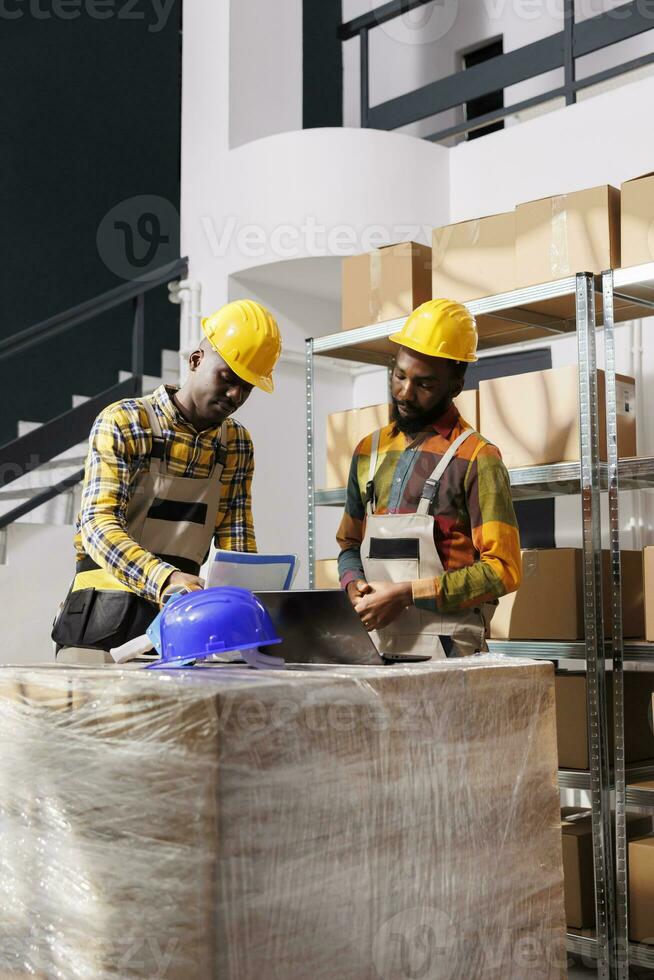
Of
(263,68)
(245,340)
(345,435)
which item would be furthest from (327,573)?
(263,68)

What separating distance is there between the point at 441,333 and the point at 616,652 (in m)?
1.21

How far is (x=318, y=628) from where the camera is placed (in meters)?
1.89

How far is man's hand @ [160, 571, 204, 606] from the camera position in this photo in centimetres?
238

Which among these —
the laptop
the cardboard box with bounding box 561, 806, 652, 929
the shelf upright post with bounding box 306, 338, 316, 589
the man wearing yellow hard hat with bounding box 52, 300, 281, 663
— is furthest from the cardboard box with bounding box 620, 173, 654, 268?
the laptop

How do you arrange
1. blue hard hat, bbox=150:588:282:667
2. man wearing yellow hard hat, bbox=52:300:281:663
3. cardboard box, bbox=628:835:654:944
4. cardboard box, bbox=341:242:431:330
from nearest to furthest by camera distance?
blue hard hat, bbox=150:588:282:667
man wearing yellow hard hat, bbox=52:300:281:663
cardboard box, bbox=628:835:654:944
cardboard box, bbox=341:242:431:330

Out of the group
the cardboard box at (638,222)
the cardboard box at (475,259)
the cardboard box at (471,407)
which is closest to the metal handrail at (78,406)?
the cardboard box at (475,259)

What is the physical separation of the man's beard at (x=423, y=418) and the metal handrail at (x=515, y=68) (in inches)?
123

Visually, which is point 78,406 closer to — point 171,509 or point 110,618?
point 171,509

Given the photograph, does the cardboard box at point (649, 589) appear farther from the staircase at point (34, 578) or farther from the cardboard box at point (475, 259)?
the staircase at point (34, 578)

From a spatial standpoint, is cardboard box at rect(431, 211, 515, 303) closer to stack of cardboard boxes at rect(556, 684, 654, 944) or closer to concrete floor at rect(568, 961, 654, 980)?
stack of cardboard boxes at rect(556, 684, 654, 944)

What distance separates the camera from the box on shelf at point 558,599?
140 inches

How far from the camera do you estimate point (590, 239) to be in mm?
3621

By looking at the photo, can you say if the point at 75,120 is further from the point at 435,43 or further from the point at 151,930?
the point at 151,930

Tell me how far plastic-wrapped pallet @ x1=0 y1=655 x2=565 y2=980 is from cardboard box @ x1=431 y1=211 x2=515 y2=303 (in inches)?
93.5
